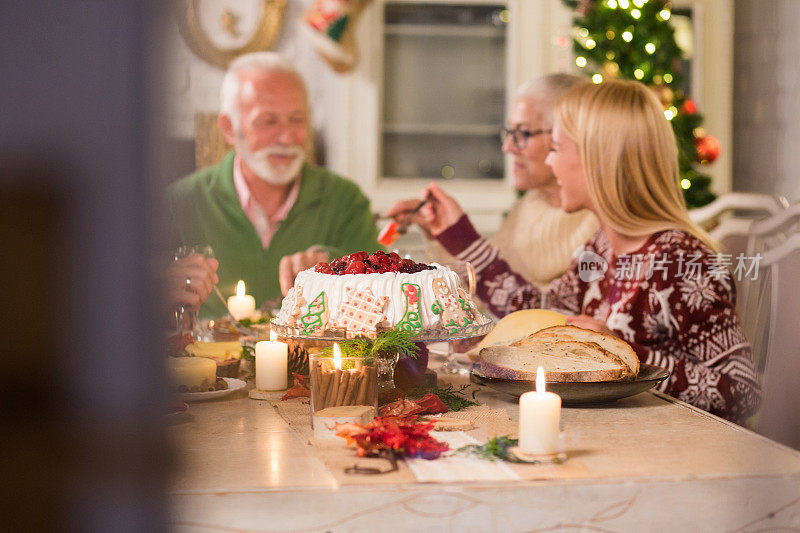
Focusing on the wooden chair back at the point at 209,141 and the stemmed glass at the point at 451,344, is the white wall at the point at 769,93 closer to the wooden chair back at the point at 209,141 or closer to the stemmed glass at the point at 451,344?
the wooden chair back at the point at 209,141

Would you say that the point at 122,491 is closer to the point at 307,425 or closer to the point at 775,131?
the point at 307,425

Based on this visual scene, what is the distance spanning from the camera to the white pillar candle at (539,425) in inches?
29.3

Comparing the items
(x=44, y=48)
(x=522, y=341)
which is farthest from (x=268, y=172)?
(x=44, y=48)

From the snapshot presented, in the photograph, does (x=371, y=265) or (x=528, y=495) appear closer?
(x=528, y=495)

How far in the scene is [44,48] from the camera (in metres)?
0.24

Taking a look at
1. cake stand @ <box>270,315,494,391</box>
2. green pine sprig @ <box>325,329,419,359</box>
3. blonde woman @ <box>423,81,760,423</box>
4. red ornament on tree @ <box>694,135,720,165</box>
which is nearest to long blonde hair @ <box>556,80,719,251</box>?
blonde woman @ <box>423,81,760,423</box>

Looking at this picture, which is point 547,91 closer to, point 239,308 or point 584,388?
point 239,308

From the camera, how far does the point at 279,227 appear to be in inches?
116

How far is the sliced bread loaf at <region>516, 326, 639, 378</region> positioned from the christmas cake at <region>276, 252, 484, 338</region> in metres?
0.09

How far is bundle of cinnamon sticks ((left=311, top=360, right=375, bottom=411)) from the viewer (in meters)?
0.85

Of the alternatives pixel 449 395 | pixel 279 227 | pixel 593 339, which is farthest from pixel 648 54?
pixel 449 395

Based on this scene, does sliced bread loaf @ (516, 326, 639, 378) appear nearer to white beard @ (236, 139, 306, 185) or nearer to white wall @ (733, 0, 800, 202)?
white beard @ (236, 139, 306, 185)

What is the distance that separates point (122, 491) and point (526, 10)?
301 cm

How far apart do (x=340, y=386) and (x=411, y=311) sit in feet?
0.53
